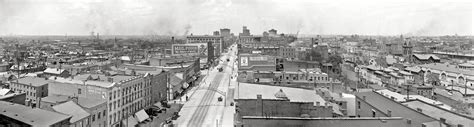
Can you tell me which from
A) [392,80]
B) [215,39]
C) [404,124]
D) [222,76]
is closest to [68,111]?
[404,124]

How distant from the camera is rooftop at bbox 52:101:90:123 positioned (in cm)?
2052

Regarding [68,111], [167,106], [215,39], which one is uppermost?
[215,39]

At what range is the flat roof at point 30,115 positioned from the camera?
1318 centimetres

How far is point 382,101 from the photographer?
64.3ft

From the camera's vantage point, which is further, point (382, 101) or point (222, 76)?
point (222, 76)

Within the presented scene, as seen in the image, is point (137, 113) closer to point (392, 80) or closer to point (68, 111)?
point (68, 111)

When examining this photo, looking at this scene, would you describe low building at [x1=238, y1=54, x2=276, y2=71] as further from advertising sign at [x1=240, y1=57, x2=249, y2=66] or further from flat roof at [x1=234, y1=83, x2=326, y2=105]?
flat roof at [x1=234, y1=83, x2=326, y2=105]

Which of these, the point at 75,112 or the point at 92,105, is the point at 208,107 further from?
the point at 75,112

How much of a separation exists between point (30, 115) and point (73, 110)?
24.2 feet

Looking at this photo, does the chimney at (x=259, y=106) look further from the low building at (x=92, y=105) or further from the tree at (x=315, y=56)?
the tree at (x=315, y=56)

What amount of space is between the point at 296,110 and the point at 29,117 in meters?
12.6

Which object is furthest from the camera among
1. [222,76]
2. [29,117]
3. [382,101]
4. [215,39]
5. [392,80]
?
[215,39]

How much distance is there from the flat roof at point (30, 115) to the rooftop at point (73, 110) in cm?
531

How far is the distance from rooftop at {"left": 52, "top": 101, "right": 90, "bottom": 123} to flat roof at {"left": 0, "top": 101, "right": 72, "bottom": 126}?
531 centimetres
